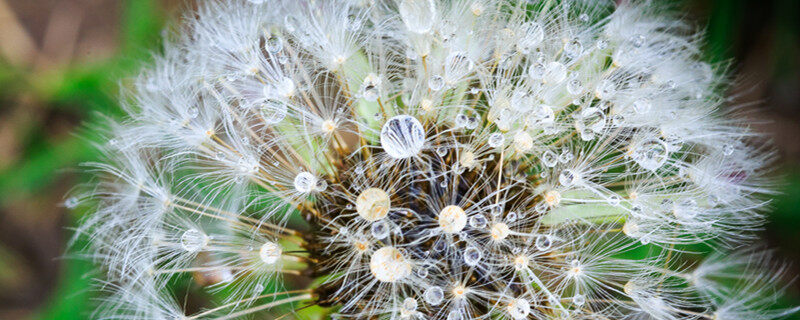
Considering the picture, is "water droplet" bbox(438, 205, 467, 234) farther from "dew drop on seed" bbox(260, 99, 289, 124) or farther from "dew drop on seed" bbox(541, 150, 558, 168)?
"dew drop on seed" bbox(260, 99, 289, 124)

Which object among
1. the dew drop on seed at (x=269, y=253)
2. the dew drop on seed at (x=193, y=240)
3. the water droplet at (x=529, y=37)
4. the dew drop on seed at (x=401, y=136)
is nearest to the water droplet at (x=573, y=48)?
the water droplet at (x=529, y=37)

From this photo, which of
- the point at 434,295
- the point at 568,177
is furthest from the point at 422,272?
the point at 568,177

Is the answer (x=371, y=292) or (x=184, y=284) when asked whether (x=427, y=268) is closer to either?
(x=371, y=292)

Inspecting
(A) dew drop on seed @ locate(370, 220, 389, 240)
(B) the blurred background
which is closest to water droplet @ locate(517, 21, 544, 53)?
(A) dew drop on seed @ locate(370, 220, 389, 240)

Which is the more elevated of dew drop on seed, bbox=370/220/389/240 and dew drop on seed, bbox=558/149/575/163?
dew drop on seed, bbox=370/220/389/240

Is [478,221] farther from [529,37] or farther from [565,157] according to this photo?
[529,37]

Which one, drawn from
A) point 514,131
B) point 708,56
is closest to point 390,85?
point 514,131
